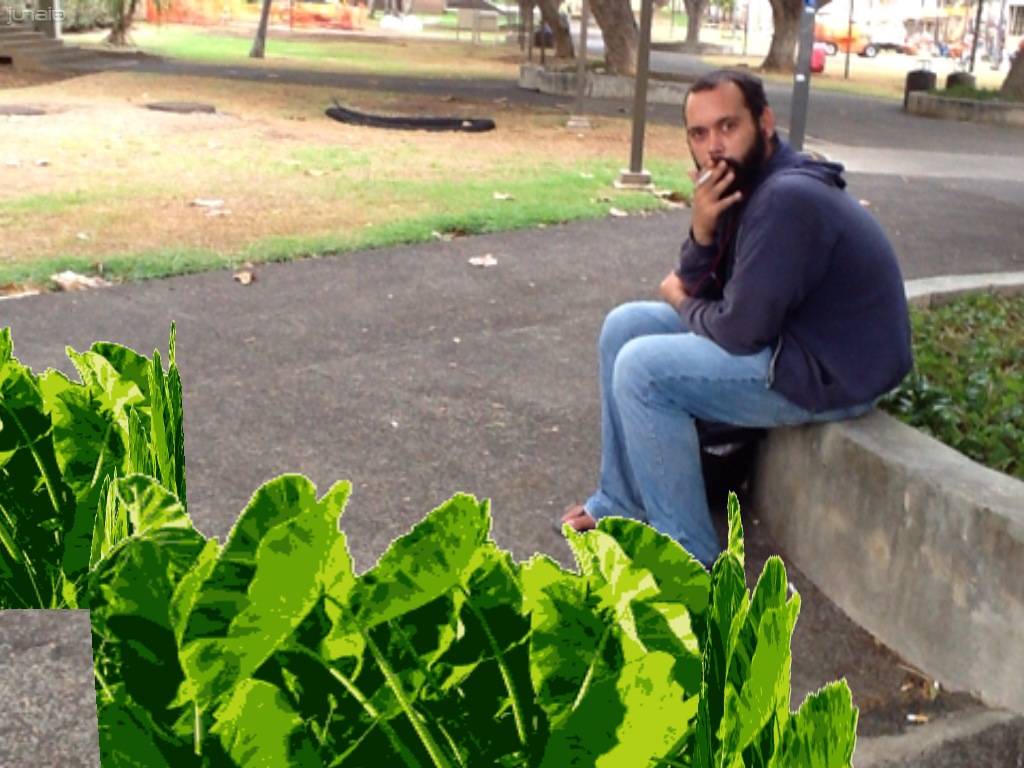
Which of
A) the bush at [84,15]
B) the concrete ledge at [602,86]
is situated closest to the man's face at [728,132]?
the concrete ledge at [602,86]

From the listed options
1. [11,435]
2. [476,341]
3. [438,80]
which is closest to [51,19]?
[438,80]

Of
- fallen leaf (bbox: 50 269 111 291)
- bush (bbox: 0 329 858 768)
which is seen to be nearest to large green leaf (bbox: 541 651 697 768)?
bush (bbox: 0 329 858 768)

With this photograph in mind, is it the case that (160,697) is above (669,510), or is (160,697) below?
above

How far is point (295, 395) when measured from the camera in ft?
16.6

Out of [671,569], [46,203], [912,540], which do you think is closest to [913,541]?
[912,540]

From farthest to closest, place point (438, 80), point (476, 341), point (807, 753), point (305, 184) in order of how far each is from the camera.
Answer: point (438, 80) → point (305, 184) → point (476, 341) → point (807, 753)

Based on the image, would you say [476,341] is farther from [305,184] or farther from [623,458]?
[305,184]

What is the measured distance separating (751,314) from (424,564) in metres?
2.67

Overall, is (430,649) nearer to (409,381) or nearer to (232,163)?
(409,381)

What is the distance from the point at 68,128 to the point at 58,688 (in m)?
Answer: 12.0

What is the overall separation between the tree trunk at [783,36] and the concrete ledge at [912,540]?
33.7 metres

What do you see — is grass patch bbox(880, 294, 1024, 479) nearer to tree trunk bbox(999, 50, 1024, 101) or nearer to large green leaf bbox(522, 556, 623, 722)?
large green leaf bbox(522, 556, 623, 722)

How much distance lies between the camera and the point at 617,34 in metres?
24.7

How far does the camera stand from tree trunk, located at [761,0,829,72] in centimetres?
3556
